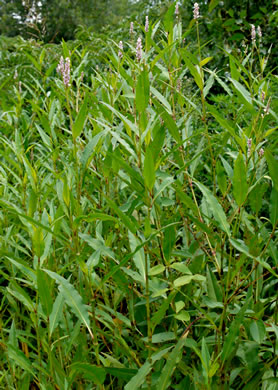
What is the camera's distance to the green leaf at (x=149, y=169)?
3.51 ft

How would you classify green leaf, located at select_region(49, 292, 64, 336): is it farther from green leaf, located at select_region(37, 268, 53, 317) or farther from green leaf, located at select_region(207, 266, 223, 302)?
green leaf, located at select_region(207, 266, 223, 302)

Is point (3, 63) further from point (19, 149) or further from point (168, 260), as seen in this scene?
point (168, 260)

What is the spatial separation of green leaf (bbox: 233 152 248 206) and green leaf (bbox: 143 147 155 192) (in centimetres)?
20

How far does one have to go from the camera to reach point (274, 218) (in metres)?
1.19

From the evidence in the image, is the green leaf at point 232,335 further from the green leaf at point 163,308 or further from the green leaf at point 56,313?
the green leaf at point 56,313

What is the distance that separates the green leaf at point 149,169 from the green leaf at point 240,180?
7.9 inches

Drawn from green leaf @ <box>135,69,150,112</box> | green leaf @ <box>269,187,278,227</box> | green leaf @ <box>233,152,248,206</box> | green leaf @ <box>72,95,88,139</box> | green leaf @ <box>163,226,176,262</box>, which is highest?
green leaf @ <box>135,69,150,112</box>

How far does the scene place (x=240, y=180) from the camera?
113 centimetres

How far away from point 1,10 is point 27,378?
1122 inches

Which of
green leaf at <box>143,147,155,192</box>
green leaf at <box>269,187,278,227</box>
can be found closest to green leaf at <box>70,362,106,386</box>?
green leaf at <box>143,147,155,192</box>

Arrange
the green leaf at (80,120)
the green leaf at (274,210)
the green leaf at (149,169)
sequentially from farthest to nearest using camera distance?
the green leaf at (80,120) → the green leaf at (274,210) → the green leaf at (149,169)

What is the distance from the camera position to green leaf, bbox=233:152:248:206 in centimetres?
112

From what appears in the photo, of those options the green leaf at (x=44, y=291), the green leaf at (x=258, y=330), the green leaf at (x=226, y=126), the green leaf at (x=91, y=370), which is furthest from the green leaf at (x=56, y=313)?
the green leaf at (x=226, y=126)

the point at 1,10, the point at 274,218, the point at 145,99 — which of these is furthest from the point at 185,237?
the point at 1,10
